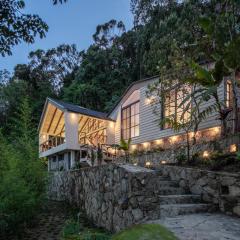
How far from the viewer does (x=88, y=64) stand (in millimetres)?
34719

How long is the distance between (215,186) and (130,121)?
11.4 meters

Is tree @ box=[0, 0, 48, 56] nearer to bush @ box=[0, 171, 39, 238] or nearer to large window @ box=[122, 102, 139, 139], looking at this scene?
bush @ box=[0, 171, 39, 238]

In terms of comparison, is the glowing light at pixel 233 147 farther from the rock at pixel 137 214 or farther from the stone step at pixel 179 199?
the rock at pixel 137 214

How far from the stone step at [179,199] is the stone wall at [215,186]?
0.55ft

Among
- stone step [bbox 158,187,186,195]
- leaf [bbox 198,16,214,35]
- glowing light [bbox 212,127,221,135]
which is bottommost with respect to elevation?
stone step [bbox 158,187,186,195]

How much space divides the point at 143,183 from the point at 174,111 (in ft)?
28.8

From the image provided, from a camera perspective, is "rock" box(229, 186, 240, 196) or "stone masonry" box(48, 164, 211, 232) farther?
"rock" box(229, 186, 240, 196)

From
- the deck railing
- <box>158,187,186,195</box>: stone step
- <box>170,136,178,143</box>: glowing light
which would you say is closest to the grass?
<box>158,187,186,195</box>: stone step

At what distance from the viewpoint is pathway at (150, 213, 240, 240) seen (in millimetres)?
4379

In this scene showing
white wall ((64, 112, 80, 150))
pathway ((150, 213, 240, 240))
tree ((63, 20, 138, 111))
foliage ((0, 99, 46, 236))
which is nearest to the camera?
pathway ((150, 213, 240, 240))

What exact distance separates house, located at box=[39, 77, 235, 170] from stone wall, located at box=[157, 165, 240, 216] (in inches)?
206

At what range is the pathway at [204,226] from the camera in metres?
4.38

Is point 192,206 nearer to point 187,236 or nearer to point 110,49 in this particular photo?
point 187,236

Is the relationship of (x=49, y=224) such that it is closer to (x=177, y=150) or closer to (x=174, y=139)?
(x=177, y=150)
